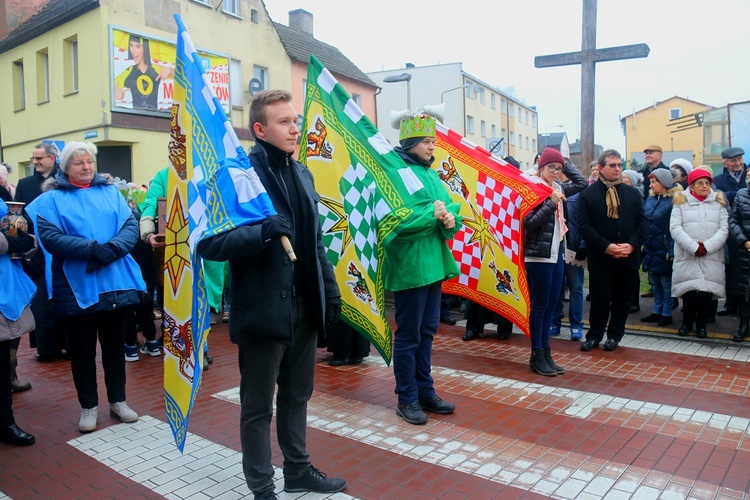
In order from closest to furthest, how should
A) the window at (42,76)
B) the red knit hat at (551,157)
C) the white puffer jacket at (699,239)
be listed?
the red knit hat at (551,157)
the white puffer jacket at (699,239)
the window at (42,76)

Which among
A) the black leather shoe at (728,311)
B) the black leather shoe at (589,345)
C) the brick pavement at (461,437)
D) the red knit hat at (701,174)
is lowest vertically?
the brick pavement at (461,437)

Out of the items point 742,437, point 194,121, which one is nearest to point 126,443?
point 194,121

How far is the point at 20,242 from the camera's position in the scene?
4.62m

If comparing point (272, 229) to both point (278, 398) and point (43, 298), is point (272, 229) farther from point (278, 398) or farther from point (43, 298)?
point (43, 298)

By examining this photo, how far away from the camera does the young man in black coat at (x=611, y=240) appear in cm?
675

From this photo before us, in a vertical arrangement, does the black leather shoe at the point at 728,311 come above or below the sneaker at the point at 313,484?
above

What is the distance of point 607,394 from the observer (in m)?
5.32

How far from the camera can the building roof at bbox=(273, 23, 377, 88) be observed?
25438 millimetres

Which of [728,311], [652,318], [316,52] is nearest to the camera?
[652,318]

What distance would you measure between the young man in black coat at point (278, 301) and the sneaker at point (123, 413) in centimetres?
184

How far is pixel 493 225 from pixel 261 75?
1938 centimetres

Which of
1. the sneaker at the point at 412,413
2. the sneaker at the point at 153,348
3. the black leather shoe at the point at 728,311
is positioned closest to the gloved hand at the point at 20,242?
the sneaker at the point at 153,348

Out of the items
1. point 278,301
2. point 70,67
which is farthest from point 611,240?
point 70,67

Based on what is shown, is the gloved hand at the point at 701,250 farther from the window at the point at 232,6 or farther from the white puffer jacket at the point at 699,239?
the window at the point at 232,6
